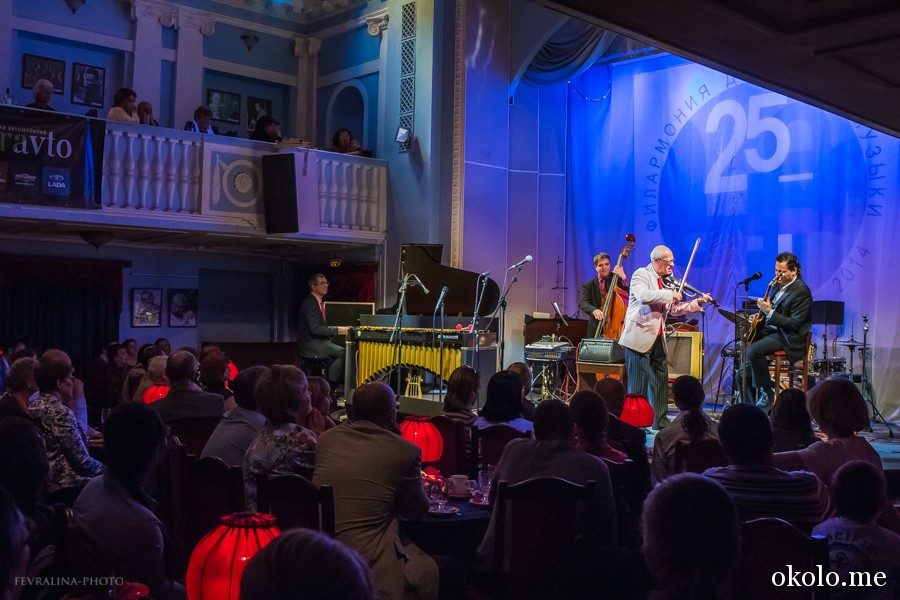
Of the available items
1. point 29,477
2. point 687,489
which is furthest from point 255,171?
point 687,489

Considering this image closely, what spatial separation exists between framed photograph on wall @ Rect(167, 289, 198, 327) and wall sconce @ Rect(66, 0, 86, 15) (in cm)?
431

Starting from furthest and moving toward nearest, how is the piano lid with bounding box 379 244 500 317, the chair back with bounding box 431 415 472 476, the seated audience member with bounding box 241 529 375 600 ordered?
the piano lid with bounding box 379 244 500 317 → the chair back with bounding box 431 415 472 476 → the seated audience member with bounding box 241 529 375 600

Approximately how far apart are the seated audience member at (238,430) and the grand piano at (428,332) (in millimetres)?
4722

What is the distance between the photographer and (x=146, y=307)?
13.3 metres

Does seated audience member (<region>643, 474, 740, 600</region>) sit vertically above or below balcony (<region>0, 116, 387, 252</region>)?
below

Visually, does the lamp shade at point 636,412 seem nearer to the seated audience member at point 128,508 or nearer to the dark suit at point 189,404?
the dark suit at point 189,404

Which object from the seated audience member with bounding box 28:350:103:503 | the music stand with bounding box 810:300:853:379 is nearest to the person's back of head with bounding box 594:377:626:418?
the seated audience member with bounding box 28:350:103:503

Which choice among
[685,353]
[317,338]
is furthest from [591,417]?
[685,353]

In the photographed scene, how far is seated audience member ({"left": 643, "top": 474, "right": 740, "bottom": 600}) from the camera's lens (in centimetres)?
194

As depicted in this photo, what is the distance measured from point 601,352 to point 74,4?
919 centimetres

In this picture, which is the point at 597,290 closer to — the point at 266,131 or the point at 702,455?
the point at 266,131

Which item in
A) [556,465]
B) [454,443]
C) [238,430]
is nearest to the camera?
[556,465]

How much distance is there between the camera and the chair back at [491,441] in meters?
4.88

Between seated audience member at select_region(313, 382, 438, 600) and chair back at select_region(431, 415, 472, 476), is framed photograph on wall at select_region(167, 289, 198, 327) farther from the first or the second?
seated audience member at select_region(313, 382, 438, 600)
